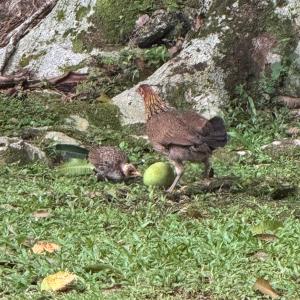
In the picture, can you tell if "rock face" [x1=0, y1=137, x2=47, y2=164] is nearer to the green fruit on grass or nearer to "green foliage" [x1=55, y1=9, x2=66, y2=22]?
the green fruit on grass

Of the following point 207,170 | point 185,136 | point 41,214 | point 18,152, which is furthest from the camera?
point 18,152

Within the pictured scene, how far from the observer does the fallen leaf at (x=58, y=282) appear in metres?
5.25

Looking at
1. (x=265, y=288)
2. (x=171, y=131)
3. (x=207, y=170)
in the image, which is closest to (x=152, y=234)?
(x=265, y=288)

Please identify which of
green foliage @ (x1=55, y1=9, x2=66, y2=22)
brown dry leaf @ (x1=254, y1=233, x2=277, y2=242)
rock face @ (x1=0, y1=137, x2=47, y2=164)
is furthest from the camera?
green foliage @ (x1=55, y1=9, x2=66, y2=22)

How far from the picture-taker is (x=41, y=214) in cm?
713

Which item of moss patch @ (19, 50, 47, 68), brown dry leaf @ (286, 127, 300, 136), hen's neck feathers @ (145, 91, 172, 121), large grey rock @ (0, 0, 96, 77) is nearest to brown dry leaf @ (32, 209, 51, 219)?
hen's neck feathers @ (145, 91, 172, 121)

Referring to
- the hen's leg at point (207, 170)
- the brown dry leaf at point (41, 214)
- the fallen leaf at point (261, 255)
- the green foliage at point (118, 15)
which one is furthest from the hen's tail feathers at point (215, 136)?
the green foliage at point (118, 15)

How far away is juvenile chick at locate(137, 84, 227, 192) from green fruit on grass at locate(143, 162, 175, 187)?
8 centimetres

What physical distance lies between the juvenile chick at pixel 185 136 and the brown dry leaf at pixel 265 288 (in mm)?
3095

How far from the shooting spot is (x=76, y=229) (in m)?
6.67

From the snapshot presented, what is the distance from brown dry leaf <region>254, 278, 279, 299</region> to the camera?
5.01m

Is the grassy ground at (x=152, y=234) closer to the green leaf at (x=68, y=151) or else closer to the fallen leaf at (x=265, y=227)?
the fallen leaf at (x=265, y=227)

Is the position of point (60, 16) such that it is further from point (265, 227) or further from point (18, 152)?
point (265, 227)

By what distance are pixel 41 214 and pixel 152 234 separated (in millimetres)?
1140
